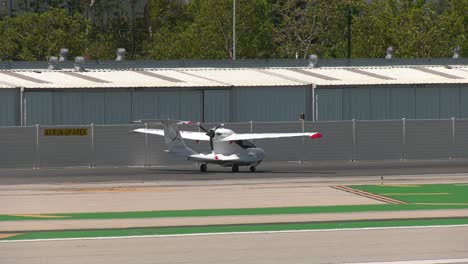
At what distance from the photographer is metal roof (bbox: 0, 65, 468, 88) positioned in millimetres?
77562

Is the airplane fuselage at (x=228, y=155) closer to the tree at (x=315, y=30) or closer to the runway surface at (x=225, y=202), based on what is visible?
the runway surface at (x=225, y=202)

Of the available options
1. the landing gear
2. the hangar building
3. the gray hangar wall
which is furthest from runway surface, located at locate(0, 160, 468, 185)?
the hangar building

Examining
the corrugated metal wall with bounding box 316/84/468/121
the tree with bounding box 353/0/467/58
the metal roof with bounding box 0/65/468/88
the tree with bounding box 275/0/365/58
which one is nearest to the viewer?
the metal roof with bounding box 0/65/468/88

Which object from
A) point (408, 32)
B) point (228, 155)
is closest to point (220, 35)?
point (408, 32)

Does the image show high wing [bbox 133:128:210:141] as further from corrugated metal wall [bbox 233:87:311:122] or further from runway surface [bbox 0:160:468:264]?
corrugated metal wall [bbox 233:87:311:122]

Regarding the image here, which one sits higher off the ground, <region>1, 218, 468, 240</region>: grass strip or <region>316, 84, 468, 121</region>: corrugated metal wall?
<region>316, 84, 468, 121</region>: corrugated metal wall

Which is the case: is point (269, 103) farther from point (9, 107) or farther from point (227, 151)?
point (9, 107)

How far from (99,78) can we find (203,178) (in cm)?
2050

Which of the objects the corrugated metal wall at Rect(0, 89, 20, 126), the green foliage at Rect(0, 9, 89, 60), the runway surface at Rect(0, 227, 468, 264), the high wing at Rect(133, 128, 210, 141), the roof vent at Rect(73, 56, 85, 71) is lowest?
the runway surface at Rect(0, 227, 468, 264)

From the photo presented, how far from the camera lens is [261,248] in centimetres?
3216

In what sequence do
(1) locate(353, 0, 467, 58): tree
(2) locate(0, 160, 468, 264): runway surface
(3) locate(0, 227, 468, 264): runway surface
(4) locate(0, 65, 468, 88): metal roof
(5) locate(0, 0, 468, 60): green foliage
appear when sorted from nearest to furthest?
(3) locate(0, 227, 468, 264): runway surface, (2) locate(0, 160, 468, 264): runway surface, (4) locate(0, 65, 468, 88): metal roof, (5) locate(0, 0, 468, 60): green foliage, (1) locate(353, 0, 467, 58): tree

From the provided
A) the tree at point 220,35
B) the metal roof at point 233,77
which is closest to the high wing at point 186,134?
the metal roof at point 233,77

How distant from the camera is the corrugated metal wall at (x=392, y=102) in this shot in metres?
82.4

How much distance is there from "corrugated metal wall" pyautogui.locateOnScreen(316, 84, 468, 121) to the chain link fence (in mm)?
5991
